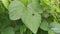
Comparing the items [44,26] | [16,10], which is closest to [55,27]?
[44,26]

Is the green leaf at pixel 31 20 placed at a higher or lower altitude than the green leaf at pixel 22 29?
higher

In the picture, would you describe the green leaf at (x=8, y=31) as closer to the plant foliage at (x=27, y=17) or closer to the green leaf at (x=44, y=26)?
the plant foliage at (x=27, y=17)

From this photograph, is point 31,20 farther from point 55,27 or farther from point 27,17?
point 55,27

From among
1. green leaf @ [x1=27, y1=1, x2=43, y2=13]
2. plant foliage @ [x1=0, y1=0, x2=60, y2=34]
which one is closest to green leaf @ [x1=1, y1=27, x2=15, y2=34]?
plant foliage @ [x1=0, y1=0, x2=60, y2=34]

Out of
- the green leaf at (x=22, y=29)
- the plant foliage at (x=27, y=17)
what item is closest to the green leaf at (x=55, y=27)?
the plant foliage at (x=27, y=17)

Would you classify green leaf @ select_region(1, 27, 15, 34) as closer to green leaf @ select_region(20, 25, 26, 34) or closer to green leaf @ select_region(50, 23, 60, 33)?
green leaf @ select_region(20, 25, 26, 34)

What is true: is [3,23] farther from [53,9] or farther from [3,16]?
[53,9]
